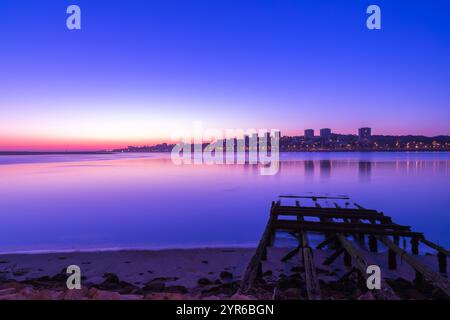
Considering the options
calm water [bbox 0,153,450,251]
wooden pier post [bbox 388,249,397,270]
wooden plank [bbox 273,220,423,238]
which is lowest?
calm water [bbox 0,153,450,251]

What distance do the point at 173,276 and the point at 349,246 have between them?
4.55 metres

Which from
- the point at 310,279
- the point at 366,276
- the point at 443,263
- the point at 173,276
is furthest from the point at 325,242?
the point at 173,276

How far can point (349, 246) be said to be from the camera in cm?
787

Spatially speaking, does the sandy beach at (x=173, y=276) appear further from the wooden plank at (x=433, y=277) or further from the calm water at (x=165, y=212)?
the calm water at (x=165, y=212)

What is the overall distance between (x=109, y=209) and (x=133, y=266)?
10501 mm

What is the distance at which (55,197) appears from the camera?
22.6 meters

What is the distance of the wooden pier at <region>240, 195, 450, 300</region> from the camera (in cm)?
561

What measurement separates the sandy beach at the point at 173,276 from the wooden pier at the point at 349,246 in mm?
246

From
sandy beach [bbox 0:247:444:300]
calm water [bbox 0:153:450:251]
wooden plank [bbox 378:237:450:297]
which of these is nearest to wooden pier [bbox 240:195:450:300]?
wooden plank [bbox 378:237:450:297]

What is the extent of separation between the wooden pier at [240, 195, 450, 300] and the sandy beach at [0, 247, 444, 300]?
Answer: 246 millimetres

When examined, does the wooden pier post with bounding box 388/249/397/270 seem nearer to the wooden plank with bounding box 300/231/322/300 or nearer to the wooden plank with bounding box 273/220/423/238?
the wooden plank with bounding box 273/220/423/238
